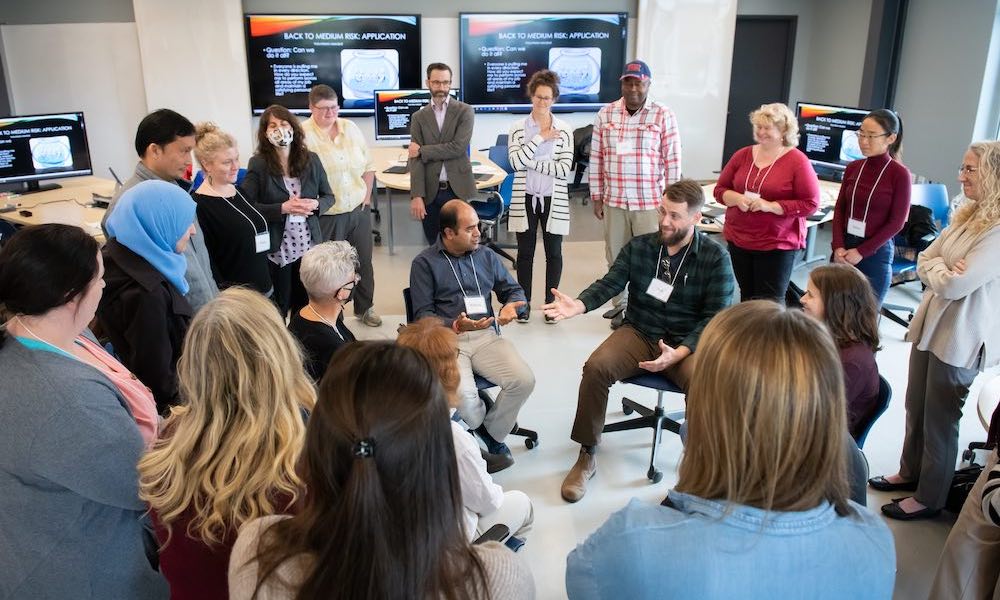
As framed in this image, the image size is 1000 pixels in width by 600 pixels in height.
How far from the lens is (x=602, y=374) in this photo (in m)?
3.05

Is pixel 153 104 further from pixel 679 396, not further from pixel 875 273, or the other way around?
pixel 875 273

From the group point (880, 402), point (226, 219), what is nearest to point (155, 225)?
point (226, 219)

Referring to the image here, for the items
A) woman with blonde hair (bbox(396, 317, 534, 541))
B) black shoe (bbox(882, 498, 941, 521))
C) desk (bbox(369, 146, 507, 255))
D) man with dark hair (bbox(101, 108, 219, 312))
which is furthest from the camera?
desk (bbox(369, 146, 507, 255))

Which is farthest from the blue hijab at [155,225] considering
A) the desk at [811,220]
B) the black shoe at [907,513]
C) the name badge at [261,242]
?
the desk at [811,220]

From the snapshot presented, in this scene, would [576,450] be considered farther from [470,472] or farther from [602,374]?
[470,472]

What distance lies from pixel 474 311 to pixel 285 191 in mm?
1336

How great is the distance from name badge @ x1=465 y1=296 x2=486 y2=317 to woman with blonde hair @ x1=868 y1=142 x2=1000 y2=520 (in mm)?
1748

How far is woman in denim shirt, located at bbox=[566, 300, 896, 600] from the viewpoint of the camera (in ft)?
3.56

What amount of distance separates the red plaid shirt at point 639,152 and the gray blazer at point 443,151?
3.04 feet

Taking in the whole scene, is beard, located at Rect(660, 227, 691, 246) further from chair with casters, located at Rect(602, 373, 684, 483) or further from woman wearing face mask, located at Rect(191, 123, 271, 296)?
woman wearing face mask, located at Rect(191, 123, 271, 296)

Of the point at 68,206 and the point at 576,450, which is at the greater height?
the point at 68,206

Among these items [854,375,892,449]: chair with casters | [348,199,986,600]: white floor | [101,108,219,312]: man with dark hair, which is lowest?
[348,199,986,600]: white floor

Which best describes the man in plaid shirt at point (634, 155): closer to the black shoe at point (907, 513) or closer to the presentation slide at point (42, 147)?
the black shoe at point (907, 513)

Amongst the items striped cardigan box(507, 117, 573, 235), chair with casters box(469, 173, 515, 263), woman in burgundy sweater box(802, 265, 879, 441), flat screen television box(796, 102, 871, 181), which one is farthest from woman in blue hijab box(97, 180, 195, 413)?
flat screen television box(796, 102, 871, 181)
